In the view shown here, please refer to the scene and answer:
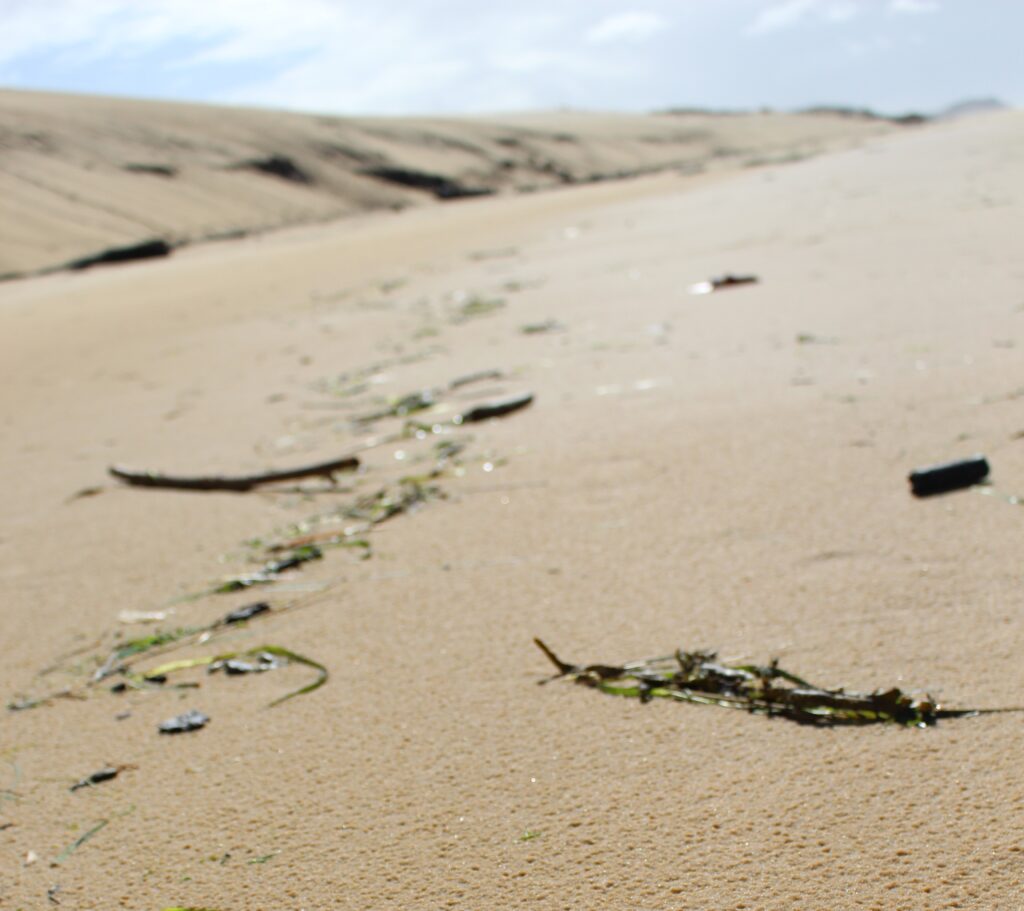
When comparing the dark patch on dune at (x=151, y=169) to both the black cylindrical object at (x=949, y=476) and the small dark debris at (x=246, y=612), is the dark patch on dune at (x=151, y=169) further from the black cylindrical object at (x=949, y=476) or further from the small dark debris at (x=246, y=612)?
the black cylindrical object at (x=949, y=476)

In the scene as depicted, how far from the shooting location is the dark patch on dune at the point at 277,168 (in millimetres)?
22125

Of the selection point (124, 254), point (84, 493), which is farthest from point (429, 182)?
point (84, 493)

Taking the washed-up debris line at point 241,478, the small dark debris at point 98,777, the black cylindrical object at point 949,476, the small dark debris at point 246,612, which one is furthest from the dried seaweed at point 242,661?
the black cylindrical object at point 949,476

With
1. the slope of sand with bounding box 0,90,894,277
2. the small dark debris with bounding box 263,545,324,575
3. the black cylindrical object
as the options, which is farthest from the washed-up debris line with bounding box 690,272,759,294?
the slope of sand with bounding box 0,90,894,277

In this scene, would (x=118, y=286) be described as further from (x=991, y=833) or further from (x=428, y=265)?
(x=991, y=833)

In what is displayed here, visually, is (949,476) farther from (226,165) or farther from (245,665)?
(226,165)

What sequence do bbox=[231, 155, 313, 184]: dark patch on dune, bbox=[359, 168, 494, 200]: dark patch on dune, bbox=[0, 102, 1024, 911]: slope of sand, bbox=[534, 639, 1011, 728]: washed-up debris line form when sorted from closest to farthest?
bbox=[0, 102, 1024, 911]: slope of sand → bbox=[534, 639, 1011, 728]: washed-up debris line → bbox=[231, 155, 313, 184]: dark patch on dune → bbox=[359, 168, 494, 200]: dark patch on dune

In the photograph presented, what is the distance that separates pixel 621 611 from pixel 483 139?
30.0m

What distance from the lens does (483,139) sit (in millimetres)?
30391

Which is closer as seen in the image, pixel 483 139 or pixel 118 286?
pixel 118 286

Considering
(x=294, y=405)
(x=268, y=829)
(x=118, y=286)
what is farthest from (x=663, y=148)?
(x=268, y=829)

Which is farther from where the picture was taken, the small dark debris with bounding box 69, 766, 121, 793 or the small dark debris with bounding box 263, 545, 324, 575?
the small dark debris with bounding box 263, 545, 324, 575

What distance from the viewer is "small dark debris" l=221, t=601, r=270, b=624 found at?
6.51 ft

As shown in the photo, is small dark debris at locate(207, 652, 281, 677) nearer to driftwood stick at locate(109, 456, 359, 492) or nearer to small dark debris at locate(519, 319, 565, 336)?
driftwood stick at locate(109, 456, 359, 492)
